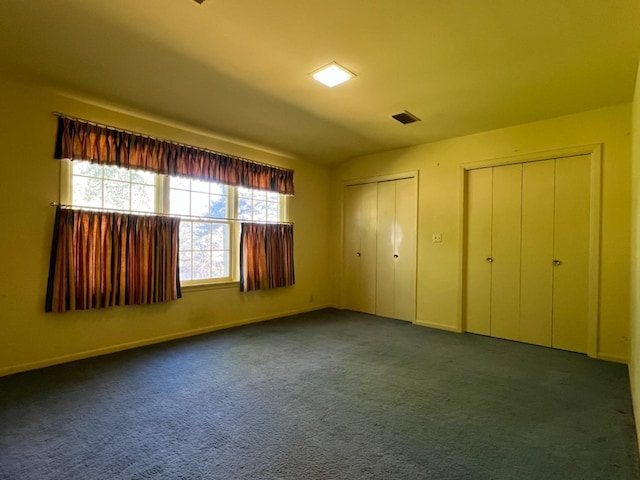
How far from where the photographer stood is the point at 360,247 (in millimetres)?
5562

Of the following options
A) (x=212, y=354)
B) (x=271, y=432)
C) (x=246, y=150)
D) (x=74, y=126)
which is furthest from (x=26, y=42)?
(x=271, y=432)

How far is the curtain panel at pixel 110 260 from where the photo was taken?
9.86ft

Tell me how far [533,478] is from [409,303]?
3.29m

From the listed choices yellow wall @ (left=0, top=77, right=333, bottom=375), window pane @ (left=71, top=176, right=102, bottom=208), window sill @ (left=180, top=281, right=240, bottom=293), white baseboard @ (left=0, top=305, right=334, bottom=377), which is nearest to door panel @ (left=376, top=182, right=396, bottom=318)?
white baseboard @ (left=0, top=305, right=334, bottom=377)

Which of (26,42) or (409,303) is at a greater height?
(26,42)

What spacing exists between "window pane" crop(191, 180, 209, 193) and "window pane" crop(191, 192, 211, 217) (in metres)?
0.05

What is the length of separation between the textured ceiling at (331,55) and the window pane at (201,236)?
1.27m

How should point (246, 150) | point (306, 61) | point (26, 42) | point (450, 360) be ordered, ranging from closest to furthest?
point (26, 42)
point (306, 61)
point (450, 360)
point (246, 150)

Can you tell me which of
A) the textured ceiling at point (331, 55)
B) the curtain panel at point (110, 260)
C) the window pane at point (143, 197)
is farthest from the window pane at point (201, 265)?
the textured ceiling at point (331, 55)

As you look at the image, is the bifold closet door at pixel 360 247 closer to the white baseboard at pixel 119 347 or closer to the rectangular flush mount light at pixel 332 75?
the white baseboard at pixel 119 347

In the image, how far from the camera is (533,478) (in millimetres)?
1634

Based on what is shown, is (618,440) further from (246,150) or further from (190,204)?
(246,150)

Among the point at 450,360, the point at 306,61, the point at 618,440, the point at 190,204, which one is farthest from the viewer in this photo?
the point at 190,204

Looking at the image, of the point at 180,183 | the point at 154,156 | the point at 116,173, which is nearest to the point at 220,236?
the point at 180,183
